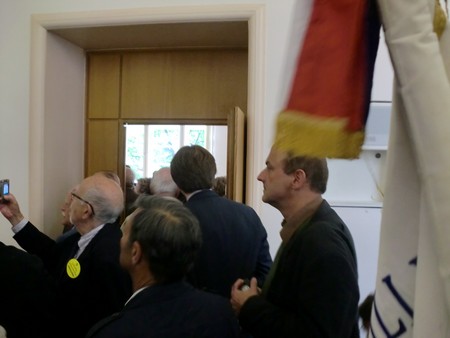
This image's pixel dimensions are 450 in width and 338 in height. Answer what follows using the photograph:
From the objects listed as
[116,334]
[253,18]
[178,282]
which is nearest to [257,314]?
[178,282]

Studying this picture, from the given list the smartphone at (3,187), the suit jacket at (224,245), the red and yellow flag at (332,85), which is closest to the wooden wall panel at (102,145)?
the smartphone at (3,187)

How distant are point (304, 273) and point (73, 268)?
975mm

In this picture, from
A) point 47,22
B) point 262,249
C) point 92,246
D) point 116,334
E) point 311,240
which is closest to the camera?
point 116,334

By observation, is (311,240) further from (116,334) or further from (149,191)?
(149,191)

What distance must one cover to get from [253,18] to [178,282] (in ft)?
5.64

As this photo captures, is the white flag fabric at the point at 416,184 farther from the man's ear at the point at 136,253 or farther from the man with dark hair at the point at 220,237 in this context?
the man with dark hair at the point at 220,237

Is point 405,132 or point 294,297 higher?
point 405,132

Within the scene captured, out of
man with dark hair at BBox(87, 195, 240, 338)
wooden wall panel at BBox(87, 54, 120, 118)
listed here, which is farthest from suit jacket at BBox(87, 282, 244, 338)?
wooden wall panel at BBox(87, 54, 120, 118)

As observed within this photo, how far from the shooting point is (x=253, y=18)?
2.46 m

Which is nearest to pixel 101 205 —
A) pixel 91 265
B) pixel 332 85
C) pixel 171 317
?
pixel 91 265

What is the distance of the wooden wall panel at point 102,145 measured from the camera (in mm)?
3184

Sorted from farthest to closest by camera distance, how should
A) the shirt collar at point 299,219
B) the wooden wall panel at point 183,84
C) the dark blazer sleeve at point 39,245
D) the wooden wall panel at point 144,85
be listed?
the wooden wall panel at point 144,85 → the wooden wall panel at point 183,84 → the dark blazer sleeve at point 39,245 → the shirt collar at point 299,219

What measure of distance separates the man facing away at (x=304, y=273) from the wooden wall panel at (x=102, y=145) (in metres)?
1.99

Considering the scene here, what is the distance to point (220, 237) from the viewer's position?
1.84 m
